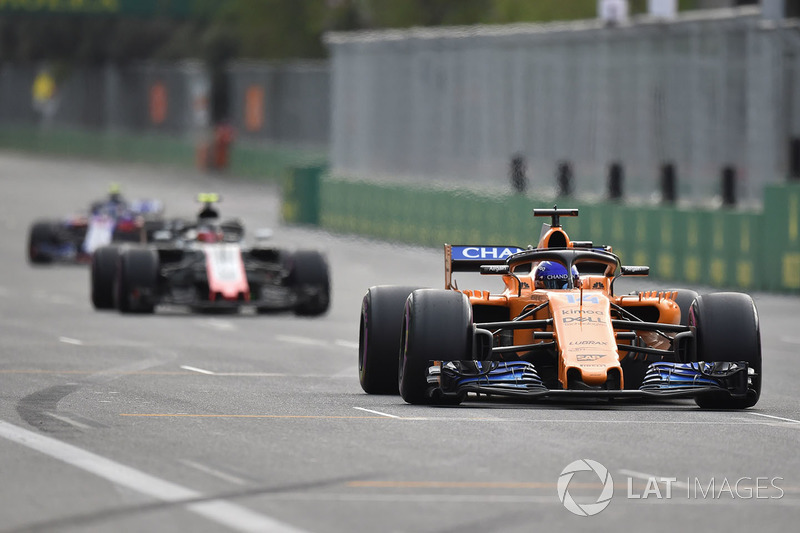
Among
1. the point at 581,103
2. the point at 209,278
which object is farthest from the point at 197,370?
the point at 581,103

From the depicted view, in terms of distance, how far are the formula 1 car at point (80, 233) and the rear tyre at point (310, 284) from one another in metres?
9.87

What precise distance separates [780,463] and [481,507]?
240 centimetres

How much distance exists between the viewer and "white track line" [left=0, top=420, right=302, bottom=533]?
28.0ft

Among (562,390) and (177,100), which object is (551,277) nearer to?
(562,390)

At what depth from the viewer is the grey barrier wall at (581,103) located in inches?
1254

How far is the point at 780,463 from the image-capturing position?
10734 mm

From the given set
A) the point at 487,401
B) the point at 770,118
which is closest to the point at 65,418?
the point at 487,401

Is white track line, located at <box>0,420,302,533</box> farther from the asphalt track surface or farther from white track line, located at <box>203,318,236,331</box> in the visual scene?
white track line, located at <box>203,318,236,331</box>

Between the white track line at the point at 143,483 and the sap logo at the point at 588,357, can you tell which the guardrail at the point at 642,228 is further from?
the white track line at the point at 143,483

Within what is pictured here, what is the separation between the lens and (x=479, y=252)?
51.2ft

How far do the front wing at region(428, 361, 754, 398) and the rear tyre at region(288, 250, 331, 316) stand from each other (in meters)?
11.2

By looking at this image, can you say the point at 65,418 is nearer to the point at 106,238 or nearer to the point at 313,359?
the point at 313,359

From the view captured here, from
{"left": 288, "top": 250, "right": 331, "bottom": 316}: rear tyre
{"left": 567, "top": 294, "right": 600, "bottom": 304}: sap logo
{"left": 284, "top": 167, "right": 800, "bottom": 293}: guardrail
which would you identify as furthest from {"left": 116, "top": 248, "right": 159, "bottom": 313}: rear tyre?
{"left": 567, "top": 294, "right": 600, "bottom": 304}: sap logo

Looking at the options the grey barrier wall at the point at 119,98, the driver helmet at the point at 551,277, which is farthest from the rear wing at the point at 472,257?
the grey barrier wall at the point at 119,98
